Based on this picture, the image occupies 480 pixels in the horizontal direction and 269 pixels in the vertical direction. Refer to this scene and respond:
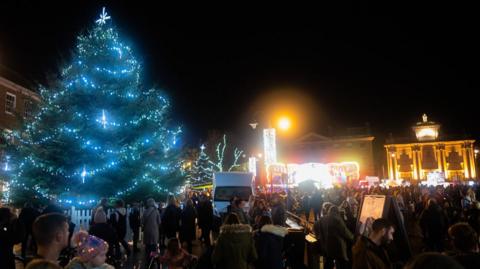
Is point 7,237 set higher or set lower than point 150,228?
higher

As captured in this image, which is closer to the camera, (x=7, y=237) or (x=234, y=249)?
(x=234, y=249)

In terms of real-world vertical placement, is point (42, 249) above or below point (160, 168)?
below

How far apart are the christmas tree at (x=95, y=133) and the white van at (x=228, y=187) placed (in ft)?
13.0

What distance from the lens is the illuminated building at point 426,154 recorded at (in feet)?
253

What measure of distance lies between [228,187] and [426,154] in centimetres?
6689

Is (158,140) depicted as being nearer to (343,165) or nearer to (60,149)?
(60,149)

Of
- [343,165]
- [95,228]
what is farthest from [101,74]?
[343,165]

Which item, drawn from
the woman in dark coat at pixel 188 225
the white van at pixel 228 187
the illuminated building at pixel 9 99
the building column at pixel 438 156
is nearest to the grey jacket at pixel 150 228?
the woman in dark coat at pixel 188 225

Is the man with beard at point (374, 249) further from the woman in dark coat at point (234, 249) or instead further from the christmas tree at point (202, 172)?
the christmas tree at point (202, 172)

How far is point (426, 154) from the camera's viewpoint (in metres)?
79.7

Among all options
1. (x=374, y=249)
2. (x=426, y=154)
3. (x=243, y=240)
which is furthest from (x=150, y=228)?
(x=426, y=154)

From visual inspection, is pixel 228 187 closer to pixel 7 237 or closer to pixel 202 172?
pixel 7 237

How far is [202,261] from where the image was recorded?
6.44 meters

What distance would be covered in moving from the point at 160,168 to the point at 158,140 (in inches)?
53.4
